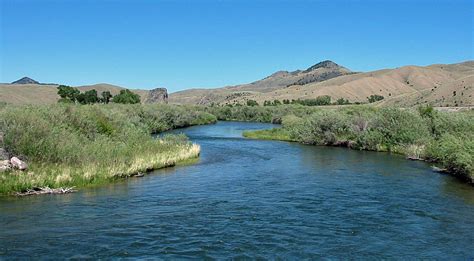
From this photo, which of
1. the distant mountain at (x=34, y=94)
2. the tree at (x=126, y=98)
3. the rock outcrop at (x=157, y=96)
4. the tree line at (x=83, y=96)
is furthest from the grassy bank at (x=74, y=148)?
the rock outcrop at (x=157, y=96)

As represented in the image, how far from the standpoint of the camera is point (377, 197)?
25.2 m

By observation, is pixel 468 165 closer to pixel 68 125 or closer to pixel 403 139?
pixel 403 139

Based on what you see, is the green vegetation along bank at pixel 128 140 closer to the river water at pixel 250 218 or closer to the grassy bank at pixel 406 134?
the grassy bank at pixel 406 134

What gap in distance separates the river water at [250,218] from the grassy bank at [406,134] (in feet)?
7.63

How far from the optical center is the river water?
52.9 ft

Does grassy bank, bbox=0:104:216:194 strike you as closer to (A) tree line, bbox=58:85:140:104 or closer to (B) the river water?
(B) the river water

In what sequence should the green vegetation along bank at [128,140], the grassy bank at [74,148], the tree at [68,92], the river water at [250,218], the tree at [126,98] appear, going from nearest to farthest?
the river water at [250,218], the grassy bank at [74,148], the green vegetation along bank at [128,140], the tree at [68,92], the tree at [126,98]

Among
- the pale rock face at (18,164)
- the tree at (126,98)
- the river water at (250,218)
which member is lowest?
the river water at (250,218)

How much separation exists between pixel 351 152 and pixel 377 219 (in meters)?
28.8

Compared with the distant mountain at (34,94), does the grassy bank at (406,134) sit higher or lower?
lower

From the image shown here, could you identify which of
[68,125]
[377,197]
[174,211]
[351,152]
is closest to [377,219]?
[377,197]

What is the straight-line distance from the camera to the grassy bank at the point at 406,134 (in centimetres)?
3309

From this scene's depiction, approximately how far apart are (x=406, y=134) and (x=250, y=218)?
32531mm

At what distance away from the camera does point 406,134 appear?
48.1m
